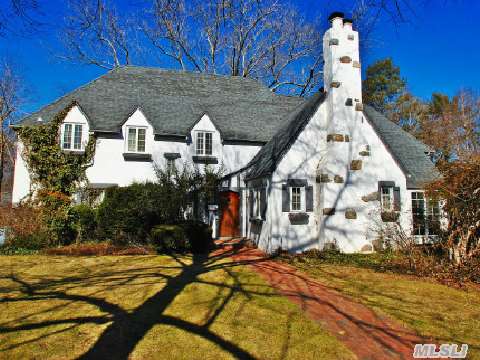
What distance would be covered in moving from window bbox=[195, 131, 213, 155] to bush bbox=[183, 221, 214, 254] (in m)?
6.80

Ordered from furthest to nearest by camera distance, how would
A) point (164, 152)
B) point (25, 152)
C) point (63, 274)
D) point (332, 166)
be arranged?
point (164, 152) < point (25, 152) < point (332, 166) < point (63, 274)

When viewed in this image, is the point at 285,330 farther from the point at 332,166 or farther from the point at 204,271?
the point at 332,166

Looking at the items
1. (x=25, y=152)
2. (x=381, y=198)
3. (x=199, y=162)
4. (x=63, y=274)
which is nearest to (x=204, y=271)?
(x=63, y=274)

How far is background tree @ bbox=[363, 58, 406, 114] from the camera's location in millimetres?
35719

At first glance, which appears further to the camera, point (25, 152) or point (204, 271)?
point (25, 152)

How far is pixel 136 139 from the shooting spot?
1830cm

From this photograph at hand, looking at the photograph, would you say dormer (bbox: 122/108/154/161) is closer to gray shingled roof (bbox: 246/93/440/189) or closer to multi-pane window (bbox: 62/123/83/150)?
multi-pane window (bbox: 62/123/83/150)

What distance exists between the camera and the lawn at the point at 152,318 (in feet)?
15.4

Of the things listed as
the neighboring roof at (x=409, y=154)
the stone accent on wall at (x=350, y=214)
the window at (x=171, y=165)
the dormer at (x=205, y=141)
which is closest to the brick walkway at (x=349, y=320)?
A: the stone accent on wall at (x=350, y=214)

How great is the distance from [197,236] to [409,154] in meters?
12.4

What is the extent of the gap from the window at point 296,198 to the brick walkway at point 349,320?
14.9 ft

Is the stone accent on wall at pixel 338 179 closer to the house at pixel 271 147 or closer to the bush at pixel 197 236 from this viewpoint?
the house at pixel 271 147

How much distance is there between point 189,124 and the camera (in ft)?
64.7

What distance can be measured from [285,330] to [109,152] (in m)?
15.7
